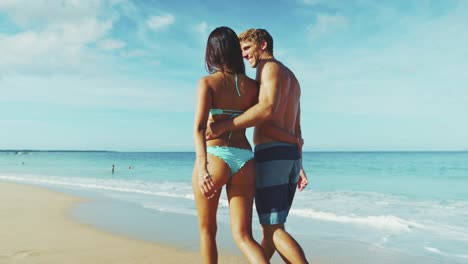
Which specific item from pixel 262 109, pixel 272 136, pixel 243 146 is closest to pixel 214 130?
pixel 243 146

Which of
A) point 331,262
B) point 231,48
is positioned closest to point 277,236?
point 231,48

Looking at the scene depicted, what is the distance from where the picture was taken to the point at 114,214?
28.2 ft

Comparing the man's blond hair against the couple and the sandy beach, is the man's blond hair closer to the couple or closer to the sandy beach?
the couple

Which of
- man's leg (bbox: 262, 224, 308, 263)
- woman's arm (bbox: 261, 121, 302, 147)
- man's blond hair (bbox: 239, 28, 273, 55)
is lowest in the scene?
man's leg (bbox: 262, 224, 308, 263)

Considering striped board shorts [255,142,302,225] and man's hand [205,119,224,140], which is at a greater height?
man's hand [205,119,224,140]

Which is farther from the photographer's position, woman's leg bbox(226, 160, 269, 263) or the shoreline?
the shoreline

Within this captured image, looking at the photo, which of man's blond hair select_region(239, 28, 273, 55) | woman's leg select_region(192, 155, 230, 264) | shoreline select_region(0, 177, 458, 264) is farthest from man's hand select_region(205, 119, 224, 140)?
shoreline select_region(0, 177, 458, 264)

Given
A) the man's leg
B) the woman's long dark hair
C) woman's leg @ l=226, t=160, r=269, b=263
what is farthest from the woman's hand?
the woman's long dark hair

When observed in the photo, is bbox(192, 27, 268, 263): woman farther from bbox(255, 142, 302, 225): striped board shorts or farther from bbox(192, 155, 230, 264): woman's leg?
bbox(255, 142, 302, 225): striped board shorts

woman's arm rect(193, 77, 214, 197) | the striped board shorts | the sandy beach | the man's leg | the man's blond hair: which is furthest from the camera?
the sandy beach

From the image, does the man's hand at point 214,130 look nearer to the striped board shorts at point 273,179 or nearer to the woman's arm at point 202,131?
the woman's arm at point 202,131

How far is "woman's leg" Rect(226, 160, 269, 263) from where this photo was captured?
103 inches

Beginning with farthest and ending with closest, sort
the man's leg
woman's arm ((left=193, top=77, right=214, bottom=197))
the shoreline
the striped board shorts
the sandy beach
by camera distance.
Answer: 1. the shoreline
2. the sandy beach
3. the striped board shorts
4. the man's leg
5. woman's arm ((left=193, top=77, right=214, bottom=197))

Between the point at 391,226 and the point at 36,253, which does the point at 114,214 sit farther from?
the point at 391,226
